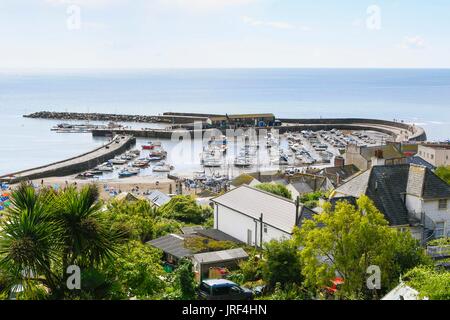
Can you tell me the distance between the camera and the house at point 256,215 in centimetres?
1667

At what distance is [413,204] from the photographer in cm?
1653

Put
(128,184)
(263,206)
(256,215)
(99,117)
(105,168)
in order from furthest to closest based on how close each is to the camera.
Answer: (99,117) → (105,168) → (128,184) → (263,206) → (256,215)

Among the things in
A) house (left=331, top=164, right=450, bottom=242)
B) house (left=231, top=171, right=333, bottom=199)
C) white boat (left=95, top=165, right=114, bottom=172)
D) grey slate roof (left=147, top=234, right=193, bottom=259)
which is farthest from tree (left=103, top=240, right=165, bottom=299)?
white boat (left=95, top=165, right=114, bottom=172)

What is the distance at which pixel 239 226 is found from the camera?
19.1 metres

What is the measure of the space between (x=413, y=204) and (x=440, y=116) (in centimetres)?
10643

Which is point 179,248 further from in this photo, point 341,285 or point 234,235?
point 341,285

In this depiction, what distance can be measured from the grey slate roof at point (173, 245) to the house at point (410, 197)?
4.82 meters

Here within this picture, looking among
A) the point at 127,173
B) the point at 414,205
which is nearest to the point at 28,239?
the point at 414,205

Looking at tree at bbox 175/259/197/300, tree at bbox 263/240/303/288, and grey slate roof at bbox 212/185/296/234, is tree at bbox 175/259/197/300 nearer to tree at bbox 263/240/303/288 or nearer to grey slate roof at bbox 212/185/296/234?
tree at bbox 263/240/303/288

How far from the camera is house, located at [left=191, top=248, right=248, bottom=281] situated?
50.3 feet

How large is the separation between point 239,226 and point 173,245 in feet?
8.76

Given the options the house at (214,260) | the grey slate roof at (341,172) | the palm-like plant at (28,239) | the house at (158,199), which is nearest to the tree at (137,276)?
the palm-like plant at (28,239)

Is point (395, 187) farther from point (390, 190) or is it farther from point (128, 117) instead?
point (128, 117)

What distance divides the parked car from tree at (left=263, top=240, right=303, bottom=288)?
728 mm
